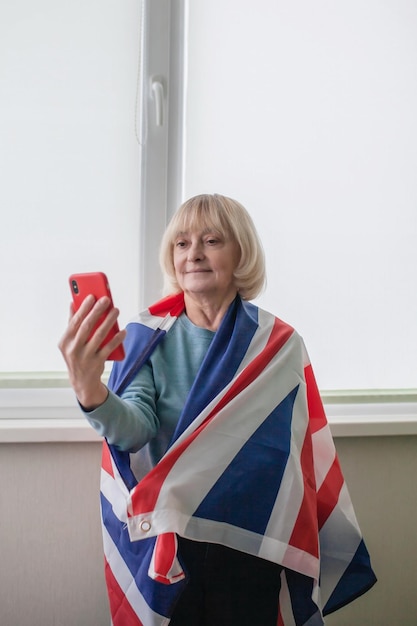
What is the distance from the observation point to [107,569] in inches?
40.4

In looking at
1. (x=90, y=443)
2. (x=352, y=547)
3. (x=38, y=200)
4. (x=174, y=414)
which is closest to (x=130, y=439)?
(x=174, y=414)

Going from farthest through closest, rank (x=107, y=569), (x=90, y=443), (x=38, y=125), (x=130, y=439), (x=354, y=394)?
1. (x=354, y=394)
2. (x=38, y=125)
3. (x=90, y=443)
4. (x=107, y=569)
5. (x=130, y=439)

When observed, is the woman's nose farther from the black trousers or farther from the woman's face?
the black trousers

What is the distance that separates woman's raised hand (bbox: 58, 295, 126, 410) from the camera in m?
0.79

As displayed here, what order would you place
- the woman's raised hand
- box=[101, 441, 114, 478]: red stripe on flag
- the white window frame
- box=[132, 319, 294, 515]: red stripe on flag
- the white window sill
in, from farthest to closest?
the white window frame → the white window sill → box=[101, 441, 114, 478]: red stripe on flag → box=[132, 319, 294, 515]: red stripe on flag → the woman's raised hand

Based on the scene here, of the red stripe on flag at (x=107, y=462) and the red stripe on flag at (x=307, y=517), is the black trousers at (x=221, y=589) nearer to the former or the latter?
the red stripe on flag at (x=307, y=517)

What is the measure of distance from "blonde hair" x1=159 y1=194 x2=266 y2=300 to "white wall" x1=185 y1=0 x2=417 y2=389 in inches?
16.2

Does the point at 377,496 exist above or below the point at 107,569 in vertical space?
below

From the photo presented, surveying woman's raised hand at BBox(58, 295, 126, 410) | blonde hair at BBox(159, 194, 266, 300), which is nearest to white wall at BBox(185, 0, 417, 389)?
blonde hair at BBox(159, 194, 266, 300)

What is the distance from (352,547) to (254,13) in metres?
1.42

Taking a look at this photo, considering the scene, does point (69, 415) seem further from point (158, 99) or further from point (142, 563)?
point (158, 99)

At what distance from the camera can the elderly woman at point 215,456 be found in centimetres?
91

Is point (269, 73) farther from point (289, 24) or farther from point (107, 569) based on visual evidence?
point (107, 569)

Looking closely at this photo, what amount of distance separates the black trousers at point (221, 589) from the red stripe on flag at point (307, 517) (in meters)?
0.09
